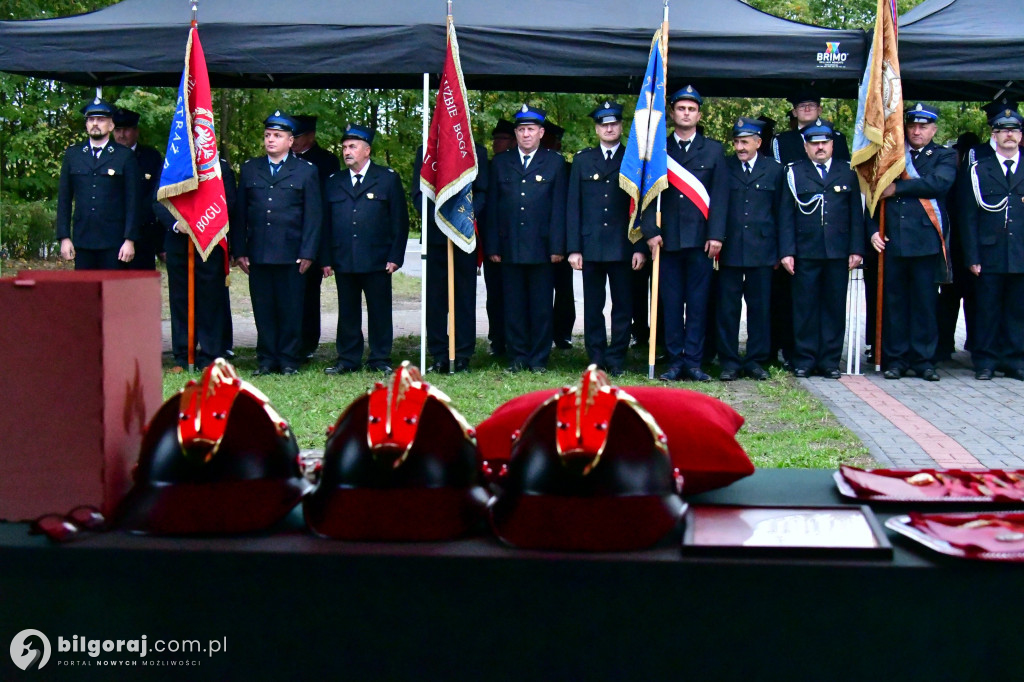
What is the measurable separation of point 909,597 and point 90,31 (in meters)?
7.50

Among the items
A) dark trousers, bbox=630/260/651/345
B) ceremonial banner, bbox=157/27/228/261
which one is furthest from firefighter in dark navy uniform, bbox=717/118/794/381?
ceremonial banner, bbox=157/27/228/261

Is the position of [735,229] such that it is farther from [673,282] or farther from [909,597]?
[909,597]

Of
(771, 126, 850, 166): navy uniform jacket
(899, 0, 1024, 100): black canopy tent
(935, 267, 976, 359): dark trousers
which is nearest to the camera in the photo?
(899, 0, 1024, 100): black canopy tent

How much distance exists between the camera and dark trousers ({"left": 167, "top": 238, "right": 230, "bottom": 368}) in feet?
28.3

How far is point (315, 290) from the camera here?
9703 millimetres

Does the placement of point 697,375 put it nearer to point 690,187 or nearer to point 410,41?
point 690,187

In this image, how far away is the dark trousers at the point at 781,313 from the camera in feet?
30.2

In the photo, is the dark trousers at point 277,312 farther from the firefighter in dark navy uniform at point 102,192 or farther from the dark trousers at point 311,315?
the firefighter in dark navy uniform at point 102,192

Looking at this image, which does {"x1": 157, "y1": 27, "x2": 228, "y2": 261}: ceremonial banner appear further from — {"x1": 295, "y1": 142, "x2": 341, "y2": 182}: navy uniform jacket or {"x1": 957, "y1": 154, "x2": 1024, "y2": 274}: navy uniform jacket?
{"x1": 957, "y1": 154, "x2": 1024, "y2": 274}: navy uniform jacket

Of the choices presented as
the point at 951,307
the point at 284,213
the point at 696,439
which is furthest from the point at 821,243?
the point at 696,439

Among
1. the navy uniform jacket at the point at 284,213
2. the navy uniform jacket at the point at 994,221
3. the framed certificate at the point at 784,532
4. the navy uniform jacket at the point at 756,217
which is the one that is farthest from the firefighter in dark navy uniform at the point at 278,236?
the framed certificate at the point at 784,532

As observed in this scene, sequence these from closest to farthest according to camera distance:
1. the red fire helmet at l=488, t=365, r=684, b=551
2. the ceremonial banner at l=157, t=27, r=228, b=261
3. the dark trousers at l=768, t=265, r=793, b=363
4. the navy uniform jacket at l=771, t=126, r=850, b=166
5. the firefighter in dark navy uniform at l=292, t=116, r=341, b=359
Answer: the red fire helmet at l=488, t=365, r=684, b=551, the ceremonial banner at l=157, t=27, r=228, b=261, the navy uniform jacket at l=771, t=126, r=850, b=166, the dark trousers at l=768, t=265, r=793, b=363, the firefighter in dark navy uniform at l=292, t=116, r=341, b=359

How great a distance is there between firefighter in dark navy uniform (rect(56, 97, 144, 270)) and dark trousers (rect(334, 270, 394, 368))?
5.36 ft

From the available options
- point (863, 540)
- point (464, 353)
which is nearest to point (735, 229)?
point (464, 353)
